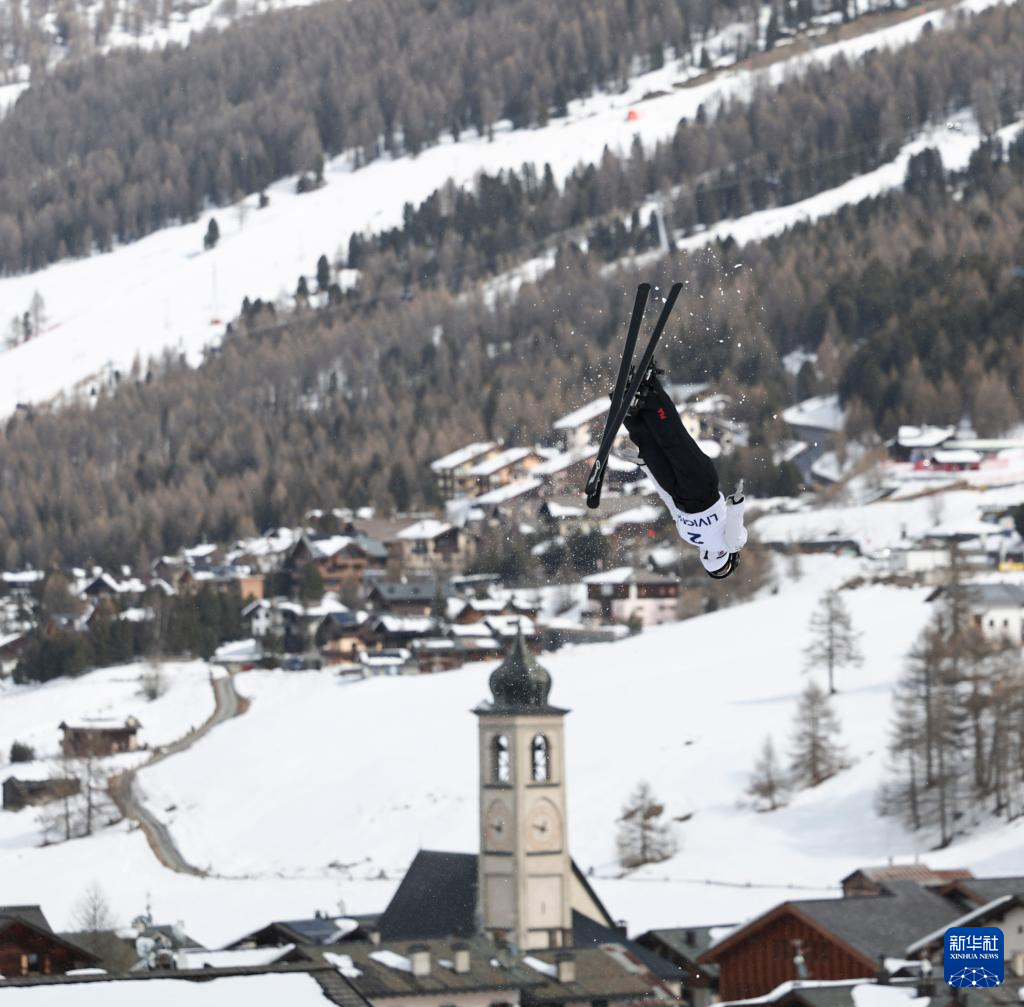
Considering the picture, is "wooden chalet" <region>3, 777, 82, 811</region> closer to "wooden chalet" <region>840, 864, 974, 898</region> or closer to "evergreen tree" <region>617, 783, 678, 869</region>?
"evergreen tree" <region>617, 783, 678, 869</region>

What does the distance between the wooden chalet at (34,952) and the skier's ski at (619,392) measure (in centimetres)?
2955

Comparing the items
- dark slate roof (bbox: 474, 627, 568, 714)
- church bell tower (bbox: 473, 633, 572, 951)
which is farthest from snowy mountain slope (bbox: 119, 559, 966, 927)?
dark slate roof (bbox: 474, 627, 568, 714)

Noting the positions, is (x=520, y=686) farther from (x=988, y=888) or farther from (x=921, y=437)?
(x=921, y=437)

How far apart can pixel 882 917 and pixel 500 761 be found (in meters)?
12.4

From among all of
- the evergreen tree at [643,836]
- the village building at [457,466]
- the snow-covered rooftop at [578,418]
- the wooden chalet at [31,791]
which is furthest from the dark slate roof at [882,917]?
the village building at [457,466]

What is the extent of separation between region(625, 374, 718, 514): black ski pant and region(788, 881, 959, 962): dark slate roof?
29.4 m

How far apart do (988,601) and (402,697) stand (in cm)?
2001

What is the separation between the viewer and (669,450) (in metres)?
19.4

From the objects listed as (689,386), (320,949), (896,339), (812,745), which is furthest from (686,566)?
(689,386)

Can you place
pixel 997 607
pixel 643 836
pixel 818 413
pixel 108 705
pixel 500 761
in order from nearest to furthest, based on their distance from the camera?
pixel 500 761, pixel 643 836, pixel 997 607, pixel 108 705, pixel 818 413

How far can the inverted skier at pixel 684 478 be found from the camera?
19172 mm

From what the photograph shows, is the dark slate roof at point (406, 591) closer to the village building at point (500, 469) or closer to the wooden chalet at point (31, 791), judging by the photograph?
the village building at point (500, 469)

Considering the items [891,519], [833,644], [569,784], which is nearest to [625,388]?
[569,784]

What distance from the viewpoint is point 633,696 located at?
9138cm
